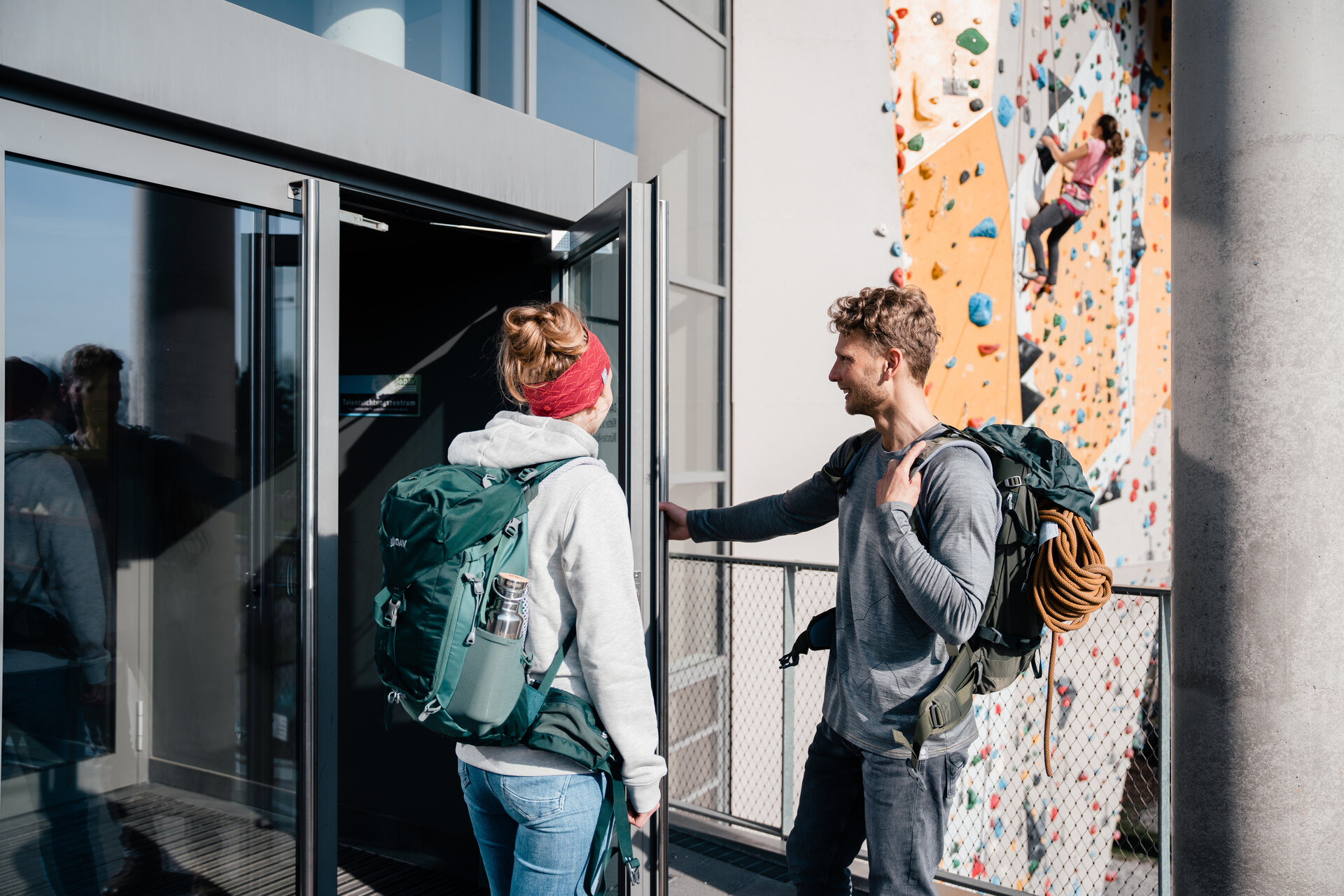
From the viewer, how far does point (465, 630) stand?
1767mm

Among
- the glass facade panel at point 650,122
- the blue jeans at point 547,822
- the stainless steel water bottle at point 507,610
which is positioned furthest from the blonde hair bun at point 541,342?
the glass facade panel at point 650,122

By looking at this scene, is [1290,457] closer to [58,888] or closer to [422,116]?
[422,116]

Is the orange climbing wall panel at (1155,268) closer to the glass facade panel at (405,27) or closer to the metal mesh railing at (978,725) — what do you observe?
the metal mesh railing at (978,725)

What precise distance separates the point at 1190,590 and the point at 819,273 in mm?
3929

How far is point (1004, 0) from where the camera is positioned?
23.7 feet

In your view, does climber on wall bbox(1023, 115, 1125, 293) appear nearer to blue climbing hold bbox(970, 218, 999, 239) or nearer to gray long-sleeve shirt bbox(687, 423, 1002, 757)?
blue climbing hold bbox(970, 218, 999, 239)

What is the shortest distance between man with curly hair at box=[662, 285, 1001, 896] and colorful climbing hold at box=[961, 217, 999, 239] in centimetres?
524

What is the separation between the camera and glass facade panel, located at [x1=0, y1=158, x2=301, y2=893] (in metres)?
2.05

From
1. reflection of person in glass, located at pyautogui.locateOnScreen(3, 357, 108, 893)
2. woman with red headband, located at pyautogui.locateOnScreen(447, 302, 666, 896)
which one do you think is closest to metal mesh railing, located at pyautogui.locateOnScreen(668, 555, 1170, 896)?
woman with red headband, located at pyautogui.locateOnScreen(447, 302, 666, 896)

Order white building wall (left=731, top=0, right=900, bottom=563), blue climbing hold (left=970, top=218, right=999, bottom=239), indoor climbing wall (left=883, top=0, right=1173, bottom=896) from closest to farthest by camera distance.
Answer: white building wall (left=731, top=0, right=900, bottom=563)
indoor climbing wall (left=883, top=0, right=1173, bottom=896)
blue climbing hold (left=970, top=218, right=999, bottom=239)

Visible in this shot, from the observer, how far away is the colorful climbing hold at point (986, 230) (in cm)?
713

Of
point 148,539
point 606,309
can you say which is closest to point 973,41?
point 606,309

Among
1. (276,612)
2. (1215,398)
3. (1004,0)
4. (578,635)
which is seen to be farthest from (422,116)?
(1004,0)

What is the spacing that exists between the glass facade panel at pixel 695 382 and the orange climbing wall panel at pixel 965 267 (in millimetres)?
1692
